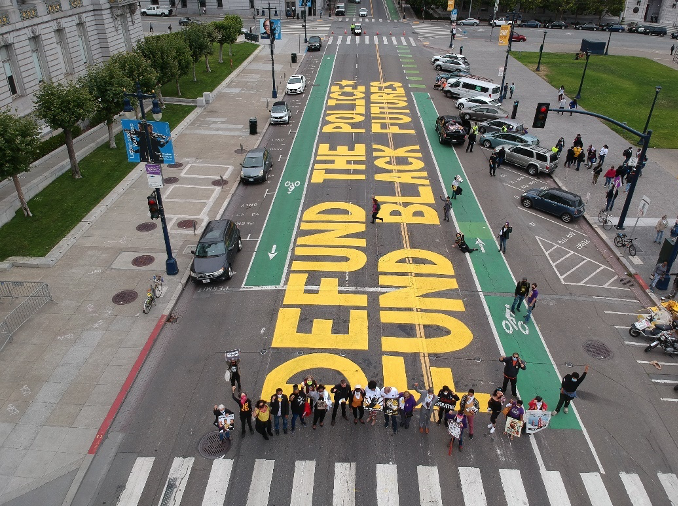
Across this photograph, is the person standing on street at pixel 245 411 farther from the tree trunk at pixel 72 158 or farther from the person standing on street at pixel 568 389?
the tree trunk at pixel 72 158

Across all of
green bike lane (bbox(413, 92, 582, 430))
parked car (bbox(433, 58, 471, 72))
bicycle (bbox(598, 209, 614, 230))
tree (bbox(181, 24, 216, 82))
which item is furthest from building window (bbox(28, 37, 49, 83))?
parked car (bbox(433, 58, 471, 72))

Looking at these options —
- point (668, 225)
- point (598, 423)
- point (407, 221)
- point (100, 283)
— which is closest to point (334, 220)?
point (407, 221)

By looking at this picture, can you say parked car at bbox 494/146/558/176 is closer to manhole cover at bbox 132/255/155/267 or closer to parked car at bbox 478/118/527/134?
parked car at bbox 478/118/527/134

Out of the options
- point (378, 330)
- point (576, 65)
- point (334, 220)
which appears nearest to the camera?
point (378, 330)

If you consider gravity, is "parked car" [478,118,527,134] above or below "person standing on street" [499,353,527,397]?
above

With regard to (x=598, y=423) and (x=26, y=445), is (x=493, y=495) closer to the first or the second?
(x=598, y=423)

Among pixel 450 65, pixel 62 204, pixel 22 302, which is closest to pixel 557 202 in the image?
pixel 22 302
